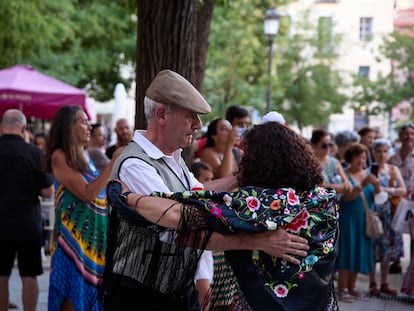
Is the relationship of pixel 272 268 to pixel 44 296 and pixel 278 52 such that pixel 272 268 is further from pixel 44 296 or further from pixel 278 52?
pixel 278 52

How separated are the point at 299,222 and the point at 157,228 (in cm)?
55

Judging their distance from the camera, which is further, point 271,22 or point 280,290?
point 271,22

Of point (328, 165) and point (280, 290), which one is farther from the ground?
point (280, 290)

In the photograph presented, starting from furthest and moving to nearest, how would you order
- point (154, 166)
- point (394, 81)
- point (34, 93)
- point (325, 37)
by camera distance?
point (394, 81) → point (325, 37) → point (34, 93) → point (154, 166)

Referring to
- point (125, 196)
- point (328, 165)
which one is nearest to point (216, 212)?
point (125, 196)

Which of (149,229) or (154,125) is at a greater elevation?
(154,125)

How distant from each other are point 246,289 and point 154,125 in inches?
33.3

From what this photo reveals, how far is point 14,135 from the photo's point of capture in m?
7.18

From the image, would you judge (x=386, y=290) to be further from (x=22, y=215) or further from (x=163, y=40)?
(x=163, y=40)

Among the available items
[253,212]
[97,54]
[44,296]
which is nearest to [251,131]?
[253,212]

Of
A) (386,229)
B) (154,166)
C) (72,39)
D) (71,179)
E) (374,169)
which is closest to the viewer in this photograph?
(154,166)

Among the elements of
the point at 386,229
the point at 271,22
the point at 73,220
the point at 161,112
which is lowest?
the point at 386,229

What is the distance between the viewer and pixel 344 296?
9.44 m

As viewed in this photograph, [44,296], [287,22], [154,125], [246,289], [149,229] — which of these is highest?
[287,22]
